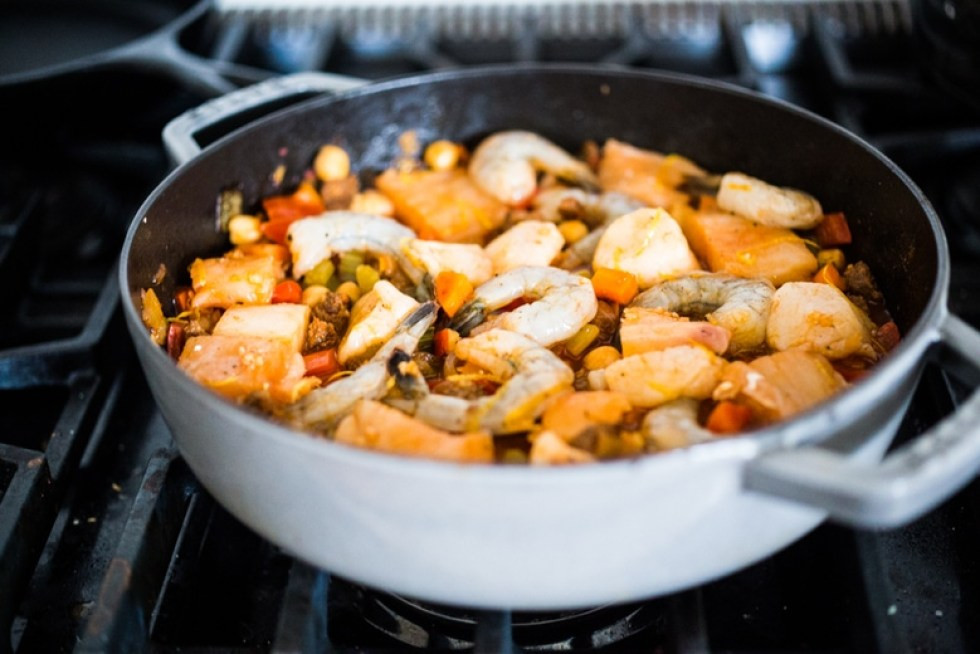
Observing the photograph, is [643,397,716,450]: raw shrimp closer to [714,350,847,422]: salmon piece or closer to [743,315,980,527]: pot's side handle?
[714,350,847,422]: salmon piece

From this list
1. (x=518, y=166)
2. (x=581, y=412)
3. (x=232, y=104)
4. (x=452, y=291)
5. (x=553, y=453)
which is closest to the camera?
(x=553, y=453)

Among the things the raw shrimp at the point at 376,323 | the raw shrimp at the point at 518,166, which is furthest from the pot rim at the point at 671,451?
the raw shrimp at the point at 518,166

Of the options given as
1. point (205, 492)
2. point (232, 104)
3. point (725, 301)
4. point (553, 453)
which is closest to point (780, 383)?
point (725, 301)

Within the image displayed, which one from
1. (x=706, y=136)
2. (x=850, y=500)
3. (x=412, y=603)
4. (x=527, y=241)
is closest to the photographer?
(x=850, y=500)

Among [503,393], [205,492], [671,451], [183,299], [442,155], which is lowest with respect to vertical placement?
[205,492]

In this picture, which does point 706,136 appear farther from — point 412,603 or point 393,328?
point 412,603

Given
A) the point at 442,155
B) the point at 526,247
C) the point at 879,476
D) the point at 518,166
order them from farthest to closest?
1. the point at 442,155
2. the point at 518,166
3. the point at 526,247
4. the point at 879,476

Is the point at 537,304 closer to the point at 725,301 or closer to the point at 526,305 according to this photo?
the point at 526,305

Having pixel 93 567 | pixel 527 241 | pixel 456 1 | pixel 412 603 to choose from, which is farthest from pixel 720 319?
pixel 456 1
